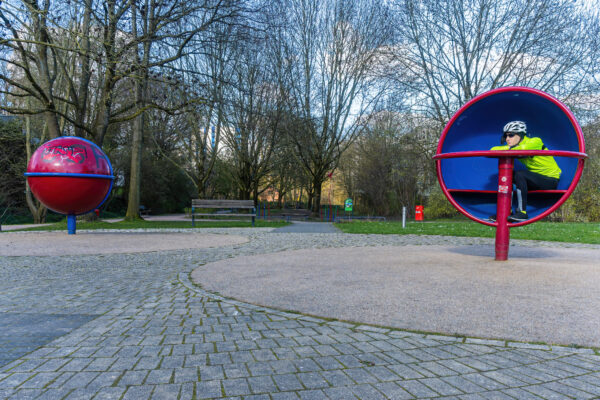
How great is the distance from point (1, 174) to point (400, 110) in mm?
23795

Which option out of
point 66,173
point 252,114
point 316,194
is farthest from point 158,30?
point 316,194

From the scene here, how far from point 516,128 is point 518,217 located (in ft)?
5.39

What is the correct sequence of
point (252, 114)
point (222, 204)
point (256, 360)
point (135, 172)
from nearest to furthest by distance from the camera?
point (256, 360) → point (222, 204) → point (135, 172) → point (252, 114)

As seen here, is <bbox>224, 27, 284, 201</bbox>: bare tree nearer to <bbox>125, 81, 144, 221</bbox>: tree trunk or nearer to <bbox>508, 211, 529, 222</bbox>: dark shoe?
<bbox>125, 81, 144, 221</bbox>: tree trunk

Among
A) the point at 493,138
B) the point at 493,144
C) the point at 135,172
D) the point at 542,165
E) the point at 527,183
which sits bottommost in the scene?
the point at 527,183

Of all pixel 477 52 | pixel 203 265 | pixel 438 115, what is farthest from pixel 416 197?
pixel 203 265

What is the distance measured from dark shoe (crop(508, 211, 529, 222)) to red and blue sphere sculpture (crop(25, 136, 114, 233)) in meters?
10.7

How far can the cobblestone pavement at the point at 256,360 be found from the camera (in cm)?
234

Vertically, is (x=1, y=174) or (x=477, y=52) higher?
(x=477, y=52)

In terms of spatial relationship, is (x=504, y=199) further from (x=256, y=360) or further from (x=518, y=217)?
(x=256, y=360)

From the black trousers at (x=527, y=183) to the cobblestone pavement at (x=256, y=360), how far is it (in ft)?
14.1

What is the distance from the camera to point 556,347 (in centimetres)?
308

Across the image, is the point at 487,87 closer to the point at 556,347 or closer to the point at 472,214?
the point at 472,214

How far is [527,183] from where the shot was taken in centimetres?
680
